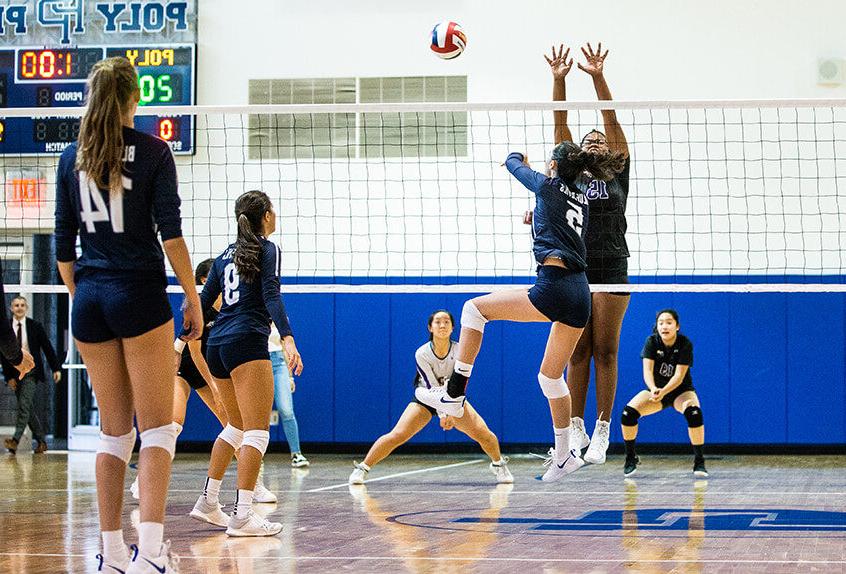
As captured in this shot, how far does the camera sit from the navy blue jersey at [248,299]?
5.91 meters

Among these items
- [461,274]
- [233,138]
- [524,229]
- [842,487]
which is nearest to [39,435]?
[233,138]

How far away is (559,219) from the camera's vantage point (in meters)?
6.08

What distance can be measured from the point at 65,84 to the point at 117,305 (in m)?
9.74

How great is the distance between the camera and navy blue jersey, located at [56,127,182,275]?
4.04 metres

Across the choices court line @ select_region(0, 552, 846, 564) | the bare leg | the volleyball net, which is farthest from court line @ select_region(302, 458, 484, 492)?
court line @ select_region(0, 552, 846, 564)

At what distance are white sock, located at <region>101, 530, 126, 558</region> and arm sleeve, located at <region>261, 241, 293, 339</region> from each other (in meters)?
1.85

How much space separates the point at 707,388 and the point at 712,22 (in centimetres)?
423

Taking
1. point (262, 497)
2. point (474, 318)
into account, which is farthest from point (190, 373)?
point (474, 318)

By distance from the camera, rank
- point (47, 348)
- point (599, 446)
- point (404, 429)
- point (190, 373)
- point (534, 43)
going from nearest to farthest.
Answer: point (599, 446) → point (190, 373) → point (404, 429) → point (47, 348) → point (534, 43)

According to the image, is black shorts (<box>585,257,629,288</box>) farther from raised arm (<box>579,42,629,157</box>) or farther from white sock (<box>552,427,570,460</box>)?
white sock (<box>552,427,570,460</box>)

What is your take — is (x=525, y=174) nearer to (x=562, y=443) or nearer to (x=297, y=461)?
(x=562, y=443)

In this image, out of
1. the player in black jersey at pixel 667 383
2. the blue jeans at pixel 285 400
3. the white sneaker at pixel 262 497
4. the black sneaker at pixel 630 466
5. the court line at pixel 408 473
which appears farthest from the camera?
the blue jeans at pixel 285 400

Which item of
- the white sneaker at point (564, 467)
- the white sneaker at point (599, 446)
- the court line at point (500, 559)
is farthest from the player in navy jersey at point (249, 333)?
the white sneaker at point (599, 446)

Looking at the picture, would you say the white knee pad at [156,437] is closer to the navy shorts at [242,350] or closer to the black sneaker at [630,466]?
the navy shorts at [242,350]
